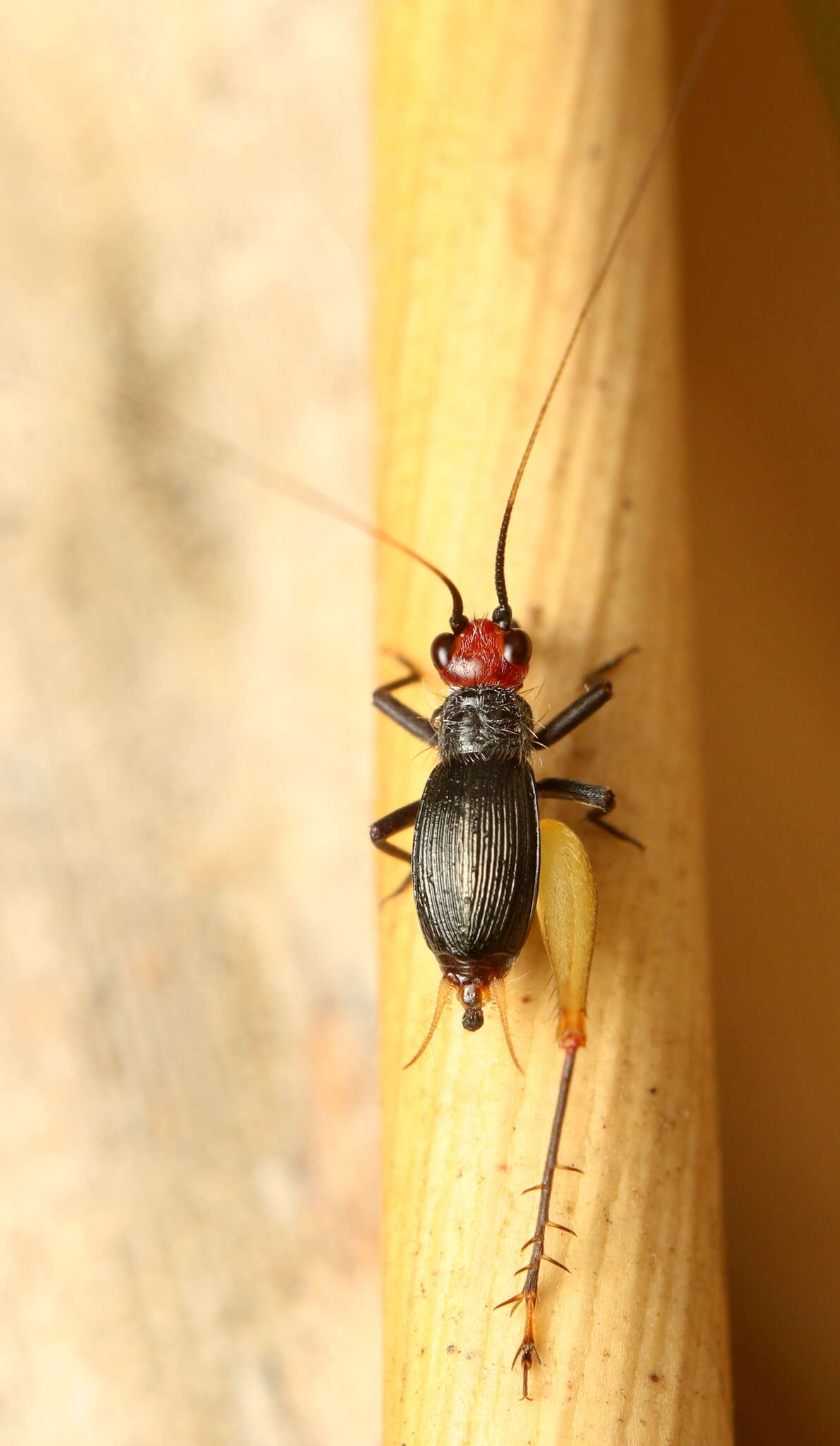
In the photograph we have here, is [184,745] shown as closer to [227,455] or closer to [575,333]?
[227,455]

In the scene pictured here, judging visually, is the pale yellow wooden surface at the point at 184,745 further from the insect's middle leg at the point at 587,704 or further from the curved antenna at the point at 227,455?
Result: the insect's middle leg at the point at 587,704

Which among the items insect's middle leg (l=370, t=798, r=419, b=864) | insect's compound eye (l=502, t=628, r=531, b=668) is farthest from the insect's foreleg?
insect's compound eye (l=502, t=628, r=531, b=668)

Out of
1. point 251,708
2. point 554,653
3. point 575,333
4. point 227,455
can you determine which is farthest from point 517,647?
point 227,455

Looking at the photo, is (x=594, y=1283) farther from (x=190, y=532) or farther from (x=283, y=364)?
(x=283, y=364)

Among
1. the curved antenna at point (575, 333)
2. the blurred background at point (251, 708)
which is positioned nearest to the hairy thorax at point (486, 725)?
the curved antenna at point (575, 333)

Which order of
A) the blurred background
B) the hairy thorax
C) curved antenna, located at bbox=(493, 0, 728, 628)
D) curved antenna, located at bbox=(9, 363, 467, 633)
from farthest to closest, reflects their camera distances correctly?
curved antenna, located at bbox=(9, 363, 467, 633) → the blurred background → the hairy thorax → curved antenna, located at bbox=(493, 0, 728, 628)

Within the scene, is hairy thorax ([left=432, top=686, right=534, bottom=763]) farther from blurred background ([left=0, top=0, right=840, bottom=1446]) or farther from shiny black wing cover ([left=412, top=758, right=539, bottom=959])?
blurred background ([left=0, top=0, right=840, bottom=1446])

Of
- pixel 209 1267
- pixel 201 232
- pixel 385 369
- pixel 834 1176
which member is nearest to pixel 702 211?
pixel 385 369
